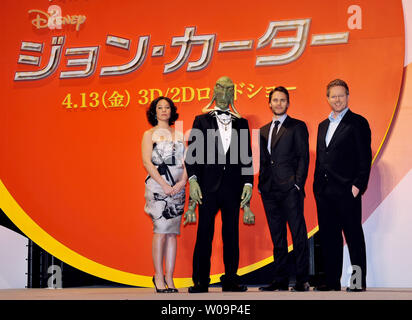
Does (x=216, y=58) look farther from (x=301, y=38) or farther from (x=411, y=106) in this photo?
(x=411, y=106)

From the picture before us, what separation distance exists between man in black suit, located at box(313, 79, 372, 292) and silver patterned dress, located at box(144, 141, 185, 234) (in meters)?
0.96

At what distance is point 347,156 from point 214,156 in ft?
2.94

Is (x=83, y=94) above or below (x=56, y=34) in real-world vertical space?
below

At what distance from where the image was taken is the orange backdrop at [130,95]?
4.48 meters

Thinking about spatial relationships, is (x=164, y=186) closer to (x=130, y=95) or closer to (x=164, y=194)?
(x=164, y=194)

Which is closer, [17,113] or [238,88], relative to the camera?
[238,88]

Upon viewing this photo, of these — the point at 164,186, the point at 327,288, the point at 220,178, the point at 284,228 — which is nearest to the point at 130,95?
the point at 164,186

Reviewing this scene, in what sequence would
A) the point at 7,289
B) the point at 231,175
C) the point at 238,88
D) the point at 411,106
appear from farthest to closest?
the point at 7,289, the point at 238,88, the point at 411,106, the point at 231,175

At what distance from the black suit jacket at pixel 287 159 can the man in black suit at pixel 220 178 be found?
0.51 ft

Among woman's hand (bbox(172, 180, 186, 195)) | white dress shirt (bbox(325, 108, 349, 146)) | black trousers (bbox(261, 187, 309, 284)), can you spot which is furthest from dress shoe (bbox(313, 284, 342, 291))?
woman's hand (bbox(172, 180, 186, 195))

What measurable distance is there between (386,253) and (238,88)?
5.52ft

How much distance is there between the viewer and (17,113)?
5.12 m

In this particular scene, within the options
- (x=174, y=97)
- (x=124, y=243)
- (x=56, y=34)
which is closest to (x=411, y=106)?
(x=174, y=97)

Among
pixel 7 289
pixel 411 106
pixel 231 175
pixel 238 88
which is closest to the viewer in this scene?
pixel 231 175
